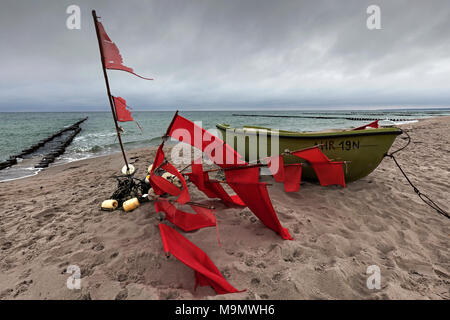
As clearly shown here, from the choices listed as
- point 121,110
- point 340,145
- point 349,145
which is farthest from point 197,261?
point 349,145

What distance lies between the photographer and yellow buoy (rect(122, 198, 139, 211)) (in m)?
3.49

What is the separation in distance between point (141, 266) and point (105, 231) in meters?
1.15

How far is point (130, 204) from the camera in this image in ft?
11.6

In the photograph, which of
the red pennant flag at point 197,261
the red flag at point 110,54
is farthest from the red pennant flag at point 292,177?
the red flag at point 110,54

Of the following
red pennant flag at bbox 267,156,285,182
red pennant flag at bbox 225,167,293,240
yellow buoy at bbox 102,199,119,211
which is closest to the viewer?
red pennant flag at bbox 225,167,293,240

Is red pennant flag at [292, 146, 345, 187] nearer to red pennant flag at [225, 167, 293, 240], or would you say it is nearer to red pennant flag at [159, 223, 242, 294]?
red pennant flag at [225, 167, 293, 240]

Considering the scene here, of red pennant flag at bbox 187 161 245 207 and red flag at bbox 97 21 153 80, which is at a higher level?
red flag at bbox 97 21 153 80

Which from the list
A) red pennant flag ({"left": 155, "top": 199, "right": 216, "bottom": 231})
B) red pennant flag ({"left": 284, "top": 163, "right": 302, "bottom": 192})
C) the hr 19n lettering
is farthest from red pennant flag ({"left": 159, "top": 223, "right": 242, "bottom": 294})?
the hr 19n lettering

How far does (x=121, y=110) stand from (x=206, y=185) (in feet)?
6.85

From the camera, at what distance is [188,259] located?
6.75ft

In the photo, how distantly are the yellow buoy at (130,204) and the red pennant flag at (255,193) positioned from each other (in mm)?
2061

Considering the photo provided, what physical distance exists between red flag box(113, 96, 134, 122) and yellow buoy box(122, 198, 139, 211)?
4.96 feet

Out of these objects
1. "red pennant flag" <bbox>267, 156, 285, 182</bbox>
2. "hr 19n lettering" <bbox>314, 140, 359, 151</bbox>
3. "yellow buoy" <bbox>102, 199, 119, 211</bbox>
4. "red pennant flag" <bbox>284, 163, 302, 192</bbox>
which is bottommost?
"yellow buoy" <bbox>102, 199, 119, 211</bbox>
